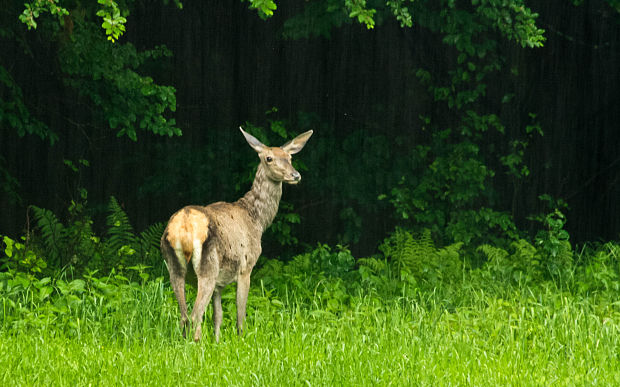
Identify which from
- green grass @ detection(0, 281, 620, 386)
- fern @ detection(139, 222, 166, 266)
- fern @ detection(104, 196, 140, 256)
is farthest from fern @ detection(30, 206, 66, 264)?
green grass @ detection(0, 281, 620, 386)

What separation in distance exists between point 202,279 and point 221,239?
35 centimetres

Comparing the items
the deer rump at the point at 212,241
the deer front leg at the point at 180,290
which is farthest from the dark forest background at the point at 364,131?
the deer front leg at the point at 180,290

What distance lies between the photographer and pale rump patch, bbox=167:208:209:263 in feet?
20.5

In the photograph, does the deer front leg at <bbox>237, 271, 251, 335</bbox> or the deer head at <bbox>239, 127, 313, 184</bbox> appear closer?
the deer front leg at <bbox>237, 271, 251, 335</bbox>

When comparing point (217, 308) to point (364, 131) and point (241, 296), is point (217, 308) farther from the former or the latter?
point (364, 131)

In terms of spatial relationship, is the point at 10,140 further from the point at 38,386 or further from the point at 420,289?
the point at 38,386

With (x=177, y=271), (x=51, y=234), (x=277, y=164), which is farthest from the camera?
(x=51, y=234)

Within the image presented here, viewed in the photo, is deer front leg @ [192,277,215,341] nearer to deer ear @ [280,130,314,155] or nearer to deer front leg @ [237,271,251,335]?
deer front leg @ [237,271,251,335]

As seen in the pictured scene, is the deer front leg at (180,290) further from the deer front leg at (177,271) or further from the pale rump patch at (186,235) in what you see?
Answer: the pale rump patch at (186,235)

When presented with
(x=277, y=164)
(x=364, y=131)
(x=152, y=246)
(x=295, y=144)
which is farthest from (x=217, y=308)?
(x=364, y=131)

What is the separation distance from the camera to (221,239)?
6.49 m

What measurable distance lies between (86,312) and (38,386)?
6.12ft

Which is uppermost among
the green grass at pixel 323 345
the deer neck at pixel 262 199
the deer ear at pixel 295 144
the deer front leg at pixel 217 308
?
the deer ear at pixel 295 144

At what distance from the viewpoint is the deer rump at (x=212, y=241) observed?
6.27 m
